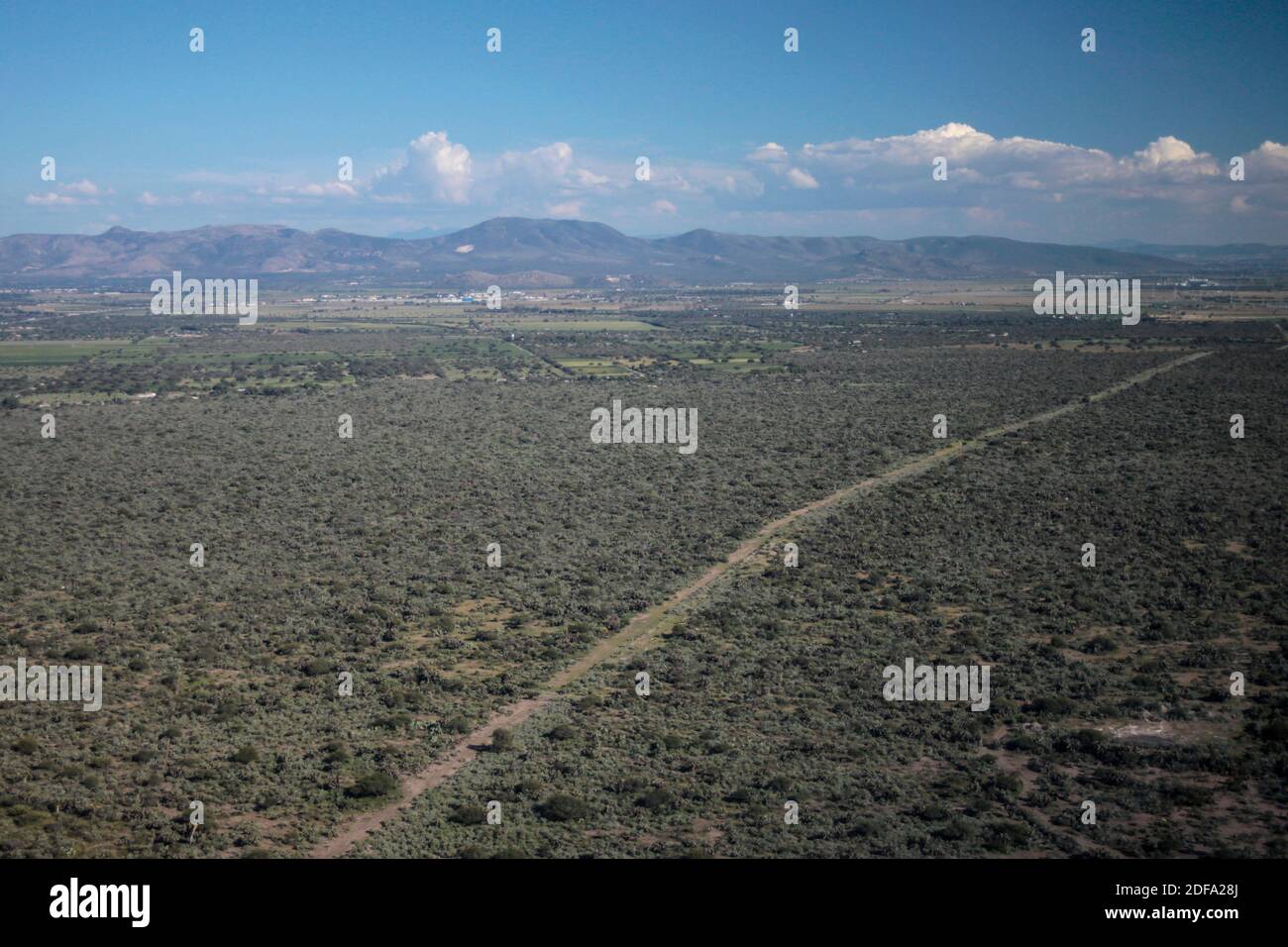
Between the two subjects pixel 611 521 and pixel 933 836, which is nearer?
pixel 933 836

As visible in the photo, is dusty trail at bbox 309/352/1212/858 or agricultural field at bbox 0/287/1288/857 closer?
dusty trail at bbox 309/352/1212/858

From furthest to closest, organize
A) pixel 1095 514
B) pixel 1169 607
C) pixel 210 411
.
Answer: pixel 210 411 < pixel 1095 514 < pixel 1169 607

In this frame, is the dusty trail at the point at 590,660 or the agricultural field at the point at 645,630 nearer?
the dusty trail at the point at 590,660
